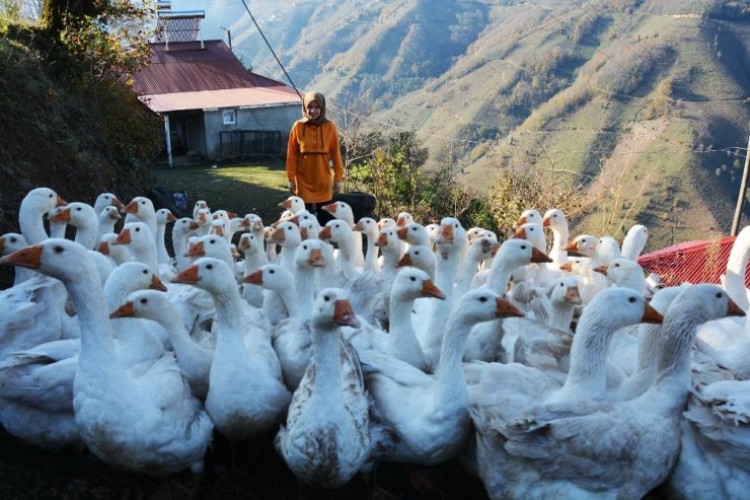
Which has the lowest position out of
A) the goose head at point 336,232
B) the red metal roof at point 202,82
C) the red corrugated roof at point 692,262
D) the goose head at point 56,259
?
the red corrugated roof at point 692,262

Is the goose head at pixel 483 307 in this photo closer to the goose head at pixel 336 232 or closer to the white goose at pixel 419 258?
the white goose at pixel 419 258

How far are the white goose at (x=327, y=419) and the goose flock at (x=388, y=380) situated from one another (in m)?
0.01

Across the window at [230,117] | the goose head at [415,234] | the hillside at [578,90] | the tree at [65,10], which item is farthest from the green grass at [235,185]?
the goose head at [415,234]

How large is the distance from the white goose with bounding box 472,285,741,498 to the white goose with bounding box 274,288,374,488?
2.10 ft

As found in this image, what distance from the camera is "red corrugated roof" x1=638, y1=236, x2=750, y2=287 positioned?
7.05 m

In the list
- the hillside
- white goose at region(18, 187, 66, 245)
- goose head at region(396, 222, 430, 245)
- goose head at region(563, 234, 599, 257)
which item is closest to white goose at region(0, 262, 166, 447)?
white goose at region(18, 187, 66, 245)

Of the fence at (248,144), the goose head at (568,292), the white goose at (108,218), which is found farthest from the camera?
the fence at (248,144)

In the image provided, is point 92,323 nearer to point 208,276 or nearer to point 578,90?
point 208,276

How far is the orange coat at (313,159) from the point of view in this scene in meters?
6.90

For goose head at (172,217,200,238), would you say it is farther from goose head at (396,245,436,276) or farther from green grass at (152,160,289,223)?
green grass at (152,160,289,223)

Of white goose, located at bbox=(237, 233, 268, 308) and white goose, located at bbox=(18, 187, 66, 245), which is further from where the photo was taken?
white goose, located at bbox=(237, 233, 268, 308)

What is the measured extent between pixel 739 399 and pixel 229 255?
11.2 ft

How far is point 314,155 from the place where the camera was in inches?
276

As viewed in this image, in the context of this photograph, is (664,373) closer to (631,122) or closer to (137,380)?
(137,380)
